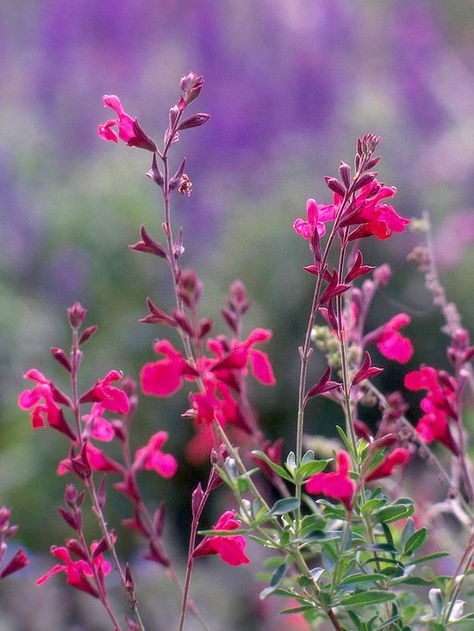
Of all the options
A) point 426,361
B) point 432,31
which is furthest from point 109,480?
point 432,31

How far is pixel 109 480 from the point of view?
4.15 meters

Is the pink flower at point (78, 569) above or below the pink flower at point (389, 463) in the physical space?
below

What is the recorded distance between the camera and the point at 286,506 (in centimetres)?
93

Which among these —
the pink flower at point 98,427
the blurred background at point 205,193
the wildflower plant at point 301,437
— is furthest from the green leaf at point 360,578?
the blurred background at point 205,193

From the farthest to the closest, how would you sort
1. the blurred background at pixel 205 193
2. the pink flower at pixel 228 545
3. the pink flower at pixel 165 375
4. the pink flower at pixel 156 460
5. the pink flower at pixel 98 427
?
the blurred background at pixel 205 193, the pink flower at pixel 156 460, the pink flower at pixel 98 427, the pink flower at pixel 228 545, the pink flower at pixel 165 375

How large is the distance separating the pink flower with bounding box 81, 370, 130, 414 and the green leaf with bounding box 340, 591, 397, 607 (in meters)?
0.31

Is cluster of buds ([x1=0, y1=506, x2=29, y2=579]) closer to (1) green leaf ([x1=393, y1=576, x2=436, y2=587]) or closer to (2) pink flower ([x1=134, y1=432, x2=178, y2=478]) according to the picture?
(2) pink flower ([x1=134, y1=432, x2=178, y2=478])

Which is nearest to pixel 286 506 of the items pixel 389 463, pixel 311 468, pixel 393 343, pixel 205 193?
pixel 311 468

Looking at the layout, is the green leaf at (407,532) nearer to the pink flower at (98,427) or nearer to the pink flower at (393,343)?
the pink flower at (393,343)

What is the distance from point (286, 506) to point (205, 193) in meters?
7.27

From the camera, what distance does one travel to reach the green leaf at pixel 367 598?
36.1 inches

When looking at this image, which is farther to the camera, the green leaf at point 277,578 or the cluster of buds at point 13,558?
the cluster of buds at point 13,558

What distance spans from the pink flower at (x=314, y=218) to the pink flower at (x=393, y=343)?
0.19m

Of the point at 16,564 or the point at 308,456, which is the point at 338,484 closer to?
the point at 308,456
